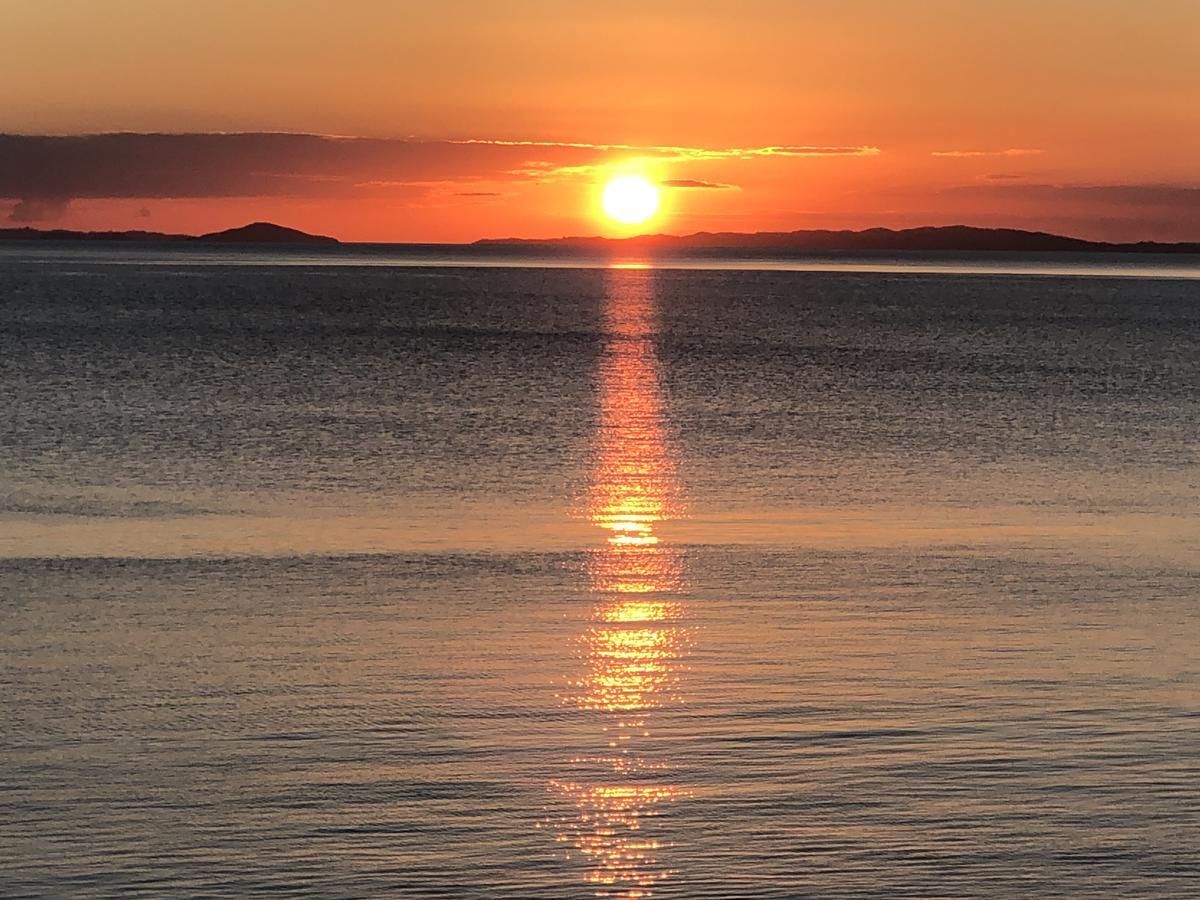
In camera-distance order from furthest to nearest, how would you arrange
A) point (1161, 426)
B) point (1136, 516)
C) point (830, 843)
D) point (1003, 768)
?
point (1161, 426) → point (1136, 516) → point (1003, 768) → point (830, 843)

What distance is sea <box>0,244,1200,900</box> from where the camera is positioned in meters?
9.49

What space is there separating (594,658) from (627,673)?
0.58 metres

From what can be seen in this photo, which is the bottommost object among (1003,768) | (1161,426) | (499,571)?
(1003,768)

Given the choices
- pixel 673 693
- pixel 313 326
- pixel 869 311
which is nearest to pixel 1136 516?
pixel 673 693

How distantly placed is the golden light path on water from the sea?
0.04m

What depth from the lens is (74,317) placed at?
91.9m

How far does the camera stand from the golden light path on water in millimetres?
9555

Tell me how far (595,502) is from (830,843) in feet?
47.9

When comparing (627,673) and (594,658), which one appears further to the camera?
(594,658)

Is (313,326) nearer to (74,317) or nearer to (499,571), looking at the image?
(74,317)

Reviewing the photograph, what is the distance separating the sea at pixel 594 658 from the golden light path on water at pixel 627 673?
4 cm

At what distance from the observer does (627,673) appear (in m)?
13.4

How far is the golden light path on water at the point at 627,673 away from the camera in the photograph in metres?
9.55

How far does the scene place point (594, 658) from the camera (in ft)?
45.8
